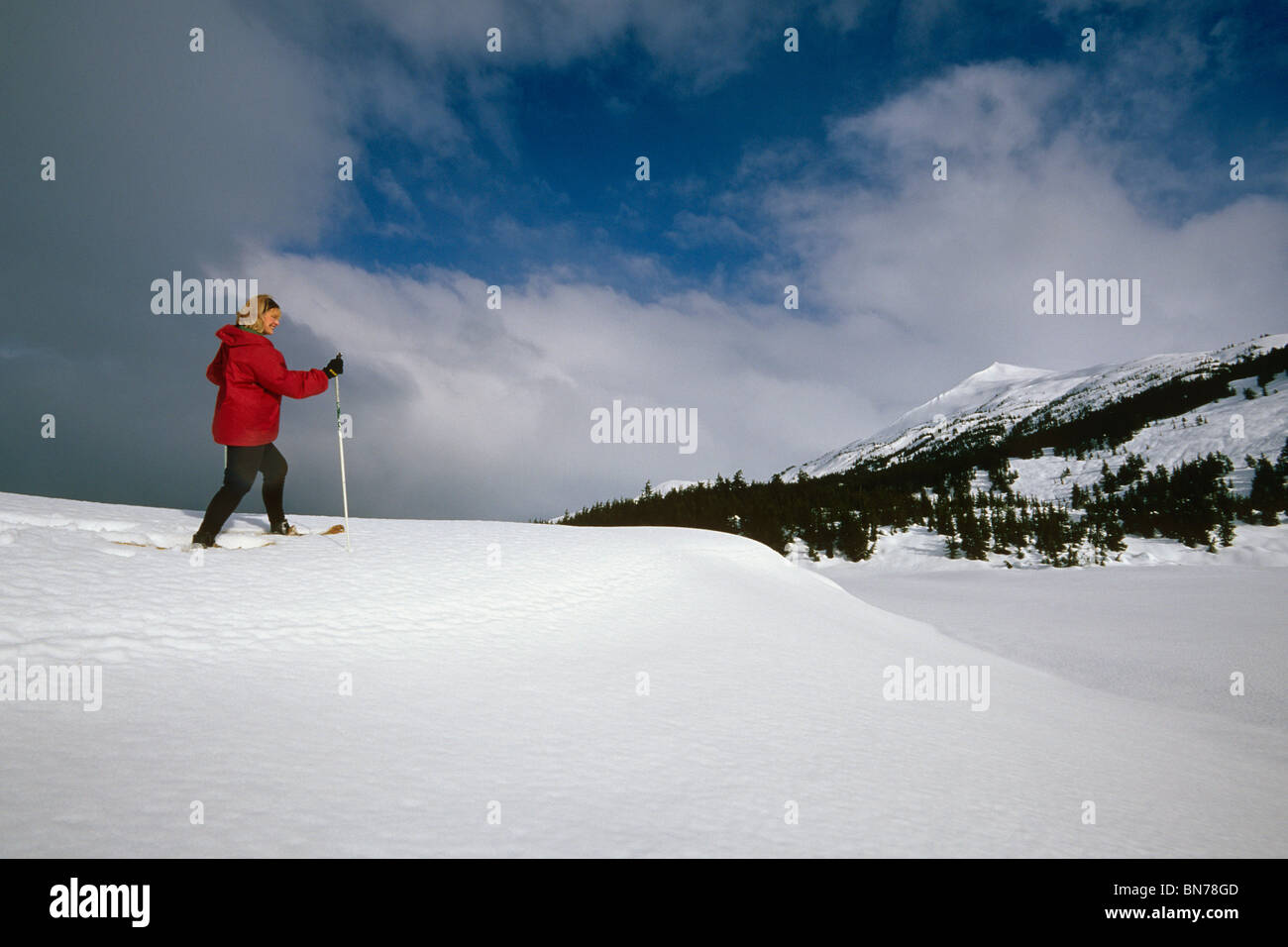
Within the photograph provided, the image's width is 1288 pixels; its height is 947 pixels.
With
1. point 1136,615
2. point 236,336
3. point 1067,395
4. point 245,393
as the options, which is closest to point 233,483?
point 245,393

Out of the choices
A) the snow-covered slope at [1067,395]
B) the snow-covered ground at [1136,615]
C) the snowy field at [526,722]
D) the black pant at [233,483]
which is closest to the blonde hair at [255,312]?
the black pant at [233,483]

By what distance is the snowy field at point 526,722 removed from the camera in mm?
2186

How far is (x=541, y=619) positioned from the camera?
5320 mm

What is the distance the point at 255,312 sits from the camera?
5598mm

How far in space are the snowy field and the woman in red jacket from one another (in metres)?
0.64

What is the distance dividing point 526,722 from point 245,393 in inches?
179

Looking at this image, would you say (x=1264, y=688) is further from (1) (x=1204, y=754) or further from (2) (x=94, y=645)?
(2) (x=94, y=645)

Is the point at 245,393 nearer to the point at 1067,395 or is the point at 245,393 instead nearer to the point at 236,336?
the point at 236,336

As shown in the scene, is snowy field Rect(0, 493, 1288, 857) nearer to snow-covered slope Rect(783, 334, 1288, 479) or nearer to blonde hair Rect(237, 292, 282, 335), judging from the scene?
blonde hair Rect(237, 292, 282, 335)

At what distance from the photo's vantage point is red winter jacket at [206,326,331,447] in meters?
5.45

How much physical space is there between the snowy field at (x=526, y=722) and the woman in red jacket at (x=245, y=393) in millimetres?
640

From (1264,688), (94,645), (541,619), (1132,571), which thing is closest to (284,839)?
(94,645)
